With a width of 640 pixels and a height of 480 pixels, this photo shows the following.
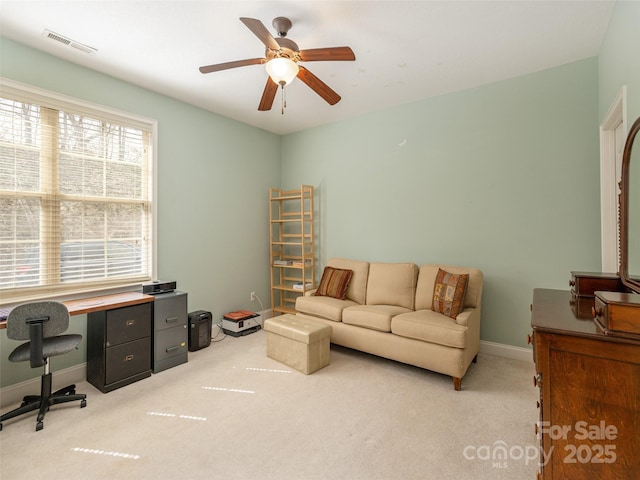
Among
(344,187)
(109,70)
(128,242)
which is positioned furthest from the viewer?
(344,187)

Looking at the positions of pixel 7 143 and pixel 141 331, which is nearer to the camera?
pixel 7 143

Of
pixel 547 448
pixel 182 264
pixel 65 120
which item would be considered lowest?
pixel 547 448

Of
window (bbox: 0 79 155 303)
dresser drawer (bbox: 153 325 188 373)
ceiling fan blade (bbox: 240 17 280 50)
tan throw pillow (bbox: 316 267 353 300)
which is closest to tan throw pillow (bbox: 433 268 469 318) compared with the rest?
tan throw pillow (bbox: 316 267 353 300)

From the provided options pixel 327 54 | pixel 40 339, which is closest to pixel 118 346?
pixel 40 339

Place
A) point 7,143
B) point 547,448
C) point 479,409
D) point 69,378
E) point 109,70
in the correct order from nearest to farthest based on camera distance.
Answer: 1. point 547,448
2. point 479,409
3. point 7,143
4. point 69,378
5. point 109,70

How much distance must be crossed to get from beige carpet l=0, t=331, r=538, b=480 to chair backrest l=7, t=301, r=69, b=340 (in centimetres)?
64

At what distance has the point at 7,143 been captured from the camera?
2.48 meters

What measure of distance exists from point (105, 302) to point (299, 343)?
174 cm

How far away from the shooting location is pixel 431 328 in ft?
8.93

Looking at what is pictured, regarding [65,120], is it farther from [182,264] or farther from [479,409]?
[479,409]

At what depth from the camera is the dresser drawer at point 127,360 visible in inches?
104

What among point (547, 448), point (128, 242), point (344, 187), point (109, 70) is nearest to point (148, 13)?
point (109, 70)

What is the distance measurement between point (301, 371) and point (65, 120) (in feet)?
10.3

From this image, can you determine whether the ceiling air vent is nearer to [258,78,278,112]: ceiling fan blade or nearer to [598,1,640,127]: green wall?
[258,78,278,112]: ceiling fan blade
